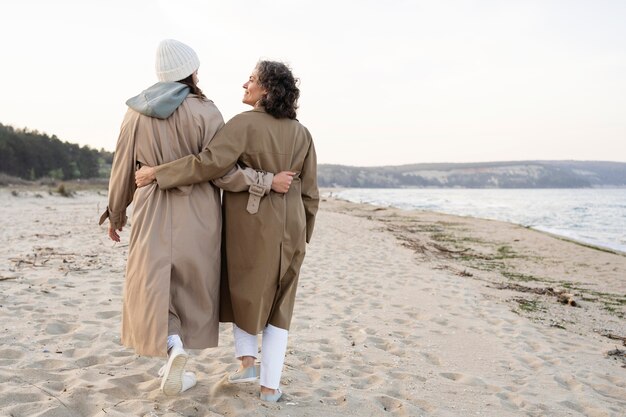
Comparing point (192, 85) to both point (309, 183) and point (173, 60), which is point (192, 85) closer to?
point (173, 60)

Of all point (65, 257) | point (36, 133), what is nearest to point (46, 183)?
point (36, 133)

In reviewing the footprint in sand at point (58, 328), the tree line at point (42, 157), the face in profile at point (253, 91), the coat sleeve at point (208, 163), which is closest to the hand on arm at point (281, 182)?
the coat sleeve at point (208, 163)

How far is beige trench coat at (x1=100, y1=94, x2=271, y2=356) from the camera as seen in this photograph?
2.56 metres

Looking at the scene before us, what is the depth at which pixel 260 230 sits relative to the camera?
8.89 ft

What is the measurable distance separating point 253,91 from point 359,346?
90.9 inches

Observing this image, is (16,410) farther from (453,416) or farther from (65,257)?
(65,257)

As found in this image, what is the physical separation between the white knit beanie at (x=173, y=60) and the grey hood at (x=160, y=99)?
0.05 metres

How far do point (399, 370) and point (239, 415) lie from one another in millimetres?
1398

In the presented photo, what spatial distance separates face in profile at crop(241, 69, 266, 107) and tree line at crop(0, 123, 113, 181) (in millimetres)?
30059

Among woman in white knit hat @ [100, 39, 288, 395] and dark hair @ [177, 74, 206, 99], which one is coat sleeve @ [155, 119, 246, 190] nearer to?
woman in white knit hat @ [100, 39, 288, 395]

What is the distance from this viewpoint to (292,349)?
3965 mm

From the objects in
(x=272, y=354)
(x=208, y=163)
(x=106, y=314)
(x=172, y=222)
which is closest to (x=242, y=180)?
(x=208, y=163)

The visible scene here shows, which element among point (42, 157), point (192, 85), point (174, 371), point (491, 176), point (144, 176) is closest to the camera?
point (174, 371)

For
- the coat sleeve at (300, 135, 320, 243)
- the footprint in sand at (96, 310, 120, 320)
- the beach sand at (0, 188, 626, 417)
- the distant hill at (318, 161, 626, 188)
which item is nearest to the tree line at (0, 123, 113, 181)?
the beach sand at (0, 188, 626, 417)
